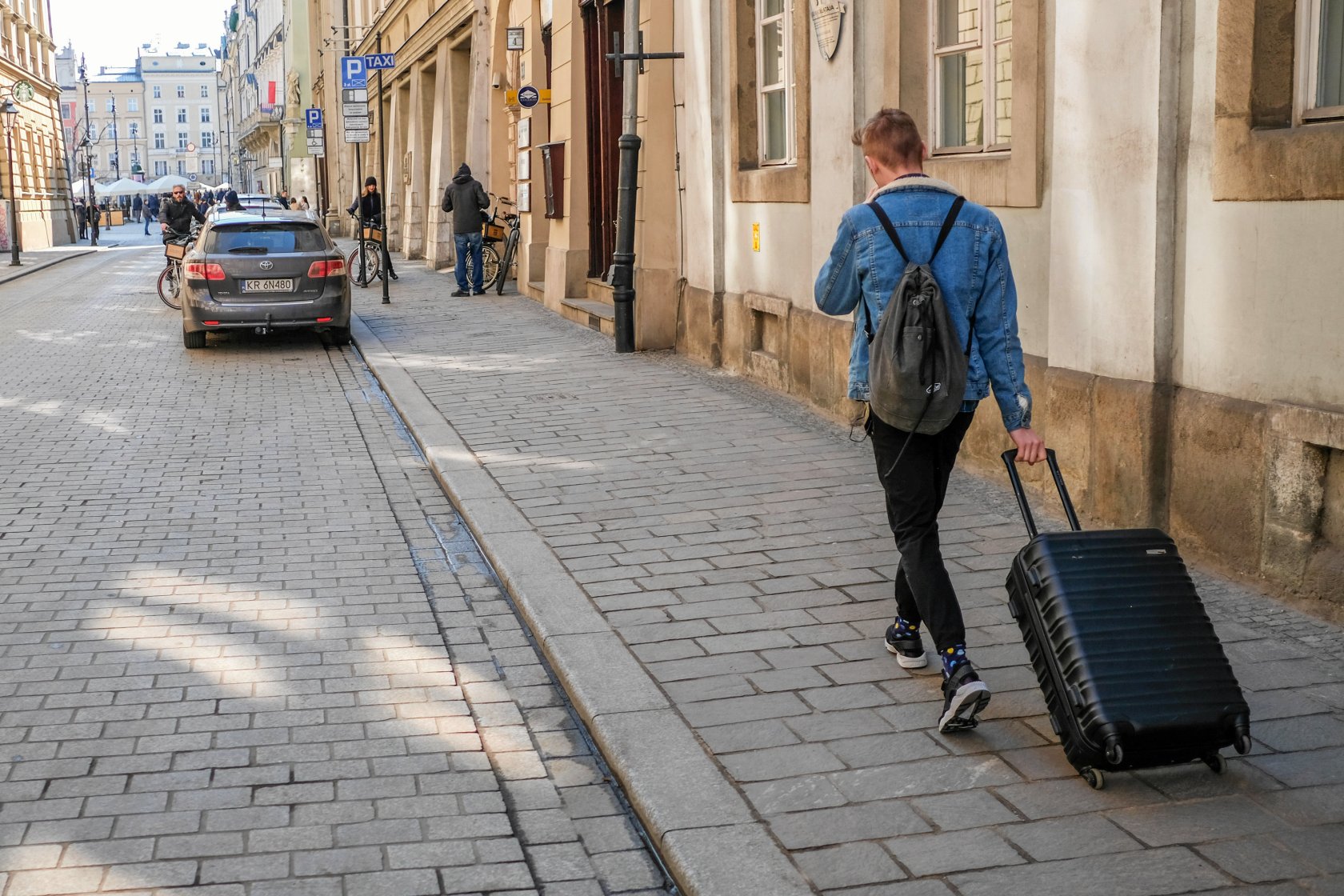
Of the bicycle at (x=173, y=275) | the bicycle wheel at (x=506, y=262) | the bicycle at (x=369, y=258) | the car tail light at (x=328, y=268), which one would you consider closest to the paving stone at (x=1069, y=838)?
the car tail light at (x=328, y=268)

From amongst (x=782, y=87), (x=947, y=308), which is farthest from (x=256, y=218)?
(x=947, y=308)

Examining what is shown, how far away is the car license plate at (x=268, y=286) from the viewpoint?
16.0 metres

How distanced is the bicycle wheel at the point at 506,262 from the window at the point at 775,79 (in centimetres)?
1034

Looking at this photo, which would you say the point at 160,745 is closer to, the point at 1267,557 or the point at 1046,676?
the point at 1046,676

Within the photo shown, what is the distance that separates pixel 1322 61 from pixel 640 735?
3.76m

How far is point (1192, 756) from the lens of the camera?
156 inches

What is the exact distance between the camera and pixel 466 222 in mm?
22406

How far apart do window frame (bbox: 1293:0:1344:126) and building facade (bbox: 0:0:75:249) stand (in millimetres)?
43705

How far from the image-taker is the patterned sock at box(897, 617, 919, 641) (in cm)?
503

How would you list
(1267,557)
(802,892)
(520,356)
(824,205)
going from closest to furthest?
(802,892), (1267,557), (824,205), (520,356)

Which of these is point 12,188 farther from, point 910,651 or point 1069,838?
point 1069,838

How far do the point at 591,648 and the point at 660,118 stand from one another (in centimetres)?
1013

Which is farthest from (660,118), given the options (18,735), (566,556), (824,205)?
(18,735)

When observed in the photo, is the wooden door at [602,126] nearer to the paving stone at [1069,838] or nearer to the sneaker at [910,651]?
the sneaker at [910,651]
